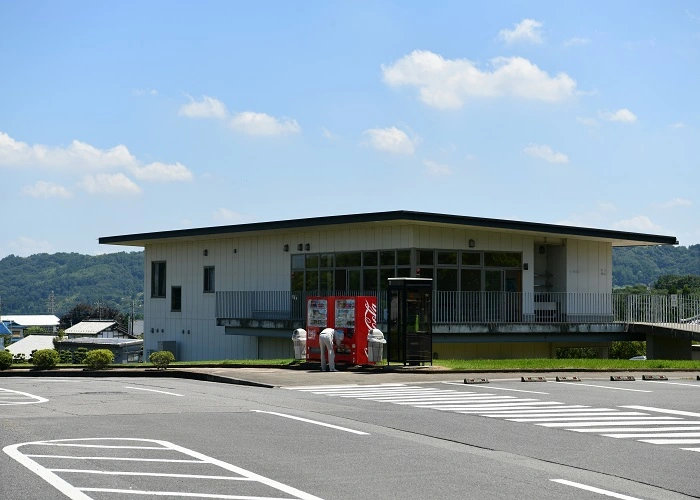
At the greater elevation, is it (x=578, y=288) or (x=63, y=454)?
(x=578, y=288)

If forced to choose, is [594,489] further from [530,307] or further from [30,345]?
[30,345]

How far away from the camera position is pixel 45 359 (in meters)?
30.5

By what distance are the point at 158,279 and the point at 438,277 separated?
1883 centimetres

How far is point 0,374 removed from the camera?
29703mm

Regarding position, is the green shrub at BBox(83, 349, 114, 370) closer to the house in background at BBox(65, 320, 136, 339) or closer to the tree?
the house in background at BBox(65, 320, 136, 339)

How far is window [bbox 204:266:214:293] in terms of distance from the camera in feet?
148

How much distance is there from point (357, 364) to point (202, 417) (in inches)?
477

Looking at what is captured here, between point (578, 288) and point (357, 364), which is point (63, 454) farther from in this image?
point (578, 288)

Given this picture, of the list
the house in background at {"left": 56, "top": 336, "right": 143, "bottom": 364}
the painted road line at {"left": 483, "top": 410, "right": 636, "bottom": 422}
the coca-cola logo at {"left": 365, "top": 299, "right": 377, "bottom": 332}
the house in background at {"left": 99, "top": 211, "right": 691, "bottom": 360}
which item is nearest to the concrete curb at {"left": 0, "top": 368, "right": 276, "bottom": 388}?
the coca-cola logo at {"left": 365, "top": 299, "right": 377, "bottom": 332}

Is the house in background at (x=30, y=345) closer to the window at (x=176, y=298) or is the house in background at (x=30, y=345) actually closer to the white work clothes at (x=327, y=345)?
the window at (x=176, y=298)

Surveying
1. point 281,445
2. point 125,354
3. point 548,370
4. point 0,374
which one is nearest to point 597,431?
point 281,445

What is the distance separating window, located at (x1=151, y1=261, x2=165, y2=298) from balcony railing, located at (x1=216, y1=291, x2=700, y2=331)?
27.3 feet

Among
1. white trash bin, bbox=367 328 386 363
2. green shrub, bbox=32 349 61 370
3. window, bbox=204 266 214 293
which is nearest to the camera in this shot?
white trash bin, bbox=367 328 386 363

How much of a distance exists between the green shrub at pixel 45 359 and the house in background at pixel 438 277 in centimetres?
985
